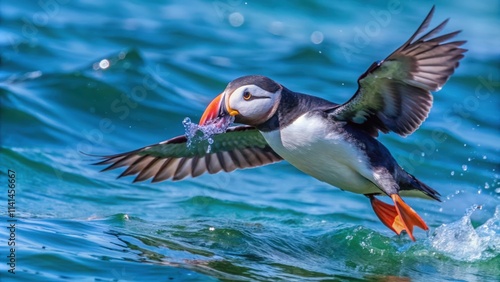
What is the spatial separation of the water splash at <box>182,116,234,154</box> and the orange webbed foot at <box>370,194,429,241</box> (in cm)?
129

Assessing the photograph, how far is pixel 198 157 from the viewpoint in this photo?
27.1ft

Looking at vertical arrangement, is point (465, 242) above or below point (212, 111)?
below

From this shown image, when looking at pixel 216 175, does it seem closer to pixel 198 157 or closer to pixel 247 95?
pixel 198 157

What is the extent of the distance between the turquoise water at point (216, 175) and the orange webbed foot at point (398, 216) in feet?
0.76

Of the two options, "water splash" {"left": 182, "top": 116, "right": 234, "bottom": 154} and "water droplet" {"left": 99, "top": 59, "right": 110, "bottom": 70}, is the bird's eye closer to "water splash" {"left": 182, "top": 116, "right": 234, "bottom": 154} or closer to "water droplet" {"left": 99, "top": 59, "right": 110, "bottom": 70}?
"water splash" {"left": 182, "top": 116, "right": 234, "bottom": 154}

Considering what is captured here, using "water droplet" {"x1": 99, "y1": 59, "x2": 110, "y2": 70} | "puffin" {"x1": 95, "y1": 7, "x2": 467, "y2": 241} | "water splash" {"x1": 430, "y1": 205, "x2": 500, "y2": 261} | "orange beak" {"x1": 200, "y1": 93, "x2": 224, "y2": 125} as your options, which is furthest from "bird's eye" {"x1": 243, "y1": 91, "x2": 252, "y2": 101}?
"water droplet" {"x1": 99, "y1": 59, "x2": 110, "y2": 70}

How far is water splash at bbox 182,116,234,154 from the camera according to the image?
6715mm

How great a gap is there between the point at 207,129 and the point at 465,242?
89.0 inches

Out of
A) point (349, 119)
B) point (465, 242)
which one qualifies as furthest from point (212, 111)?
point (465, 242)

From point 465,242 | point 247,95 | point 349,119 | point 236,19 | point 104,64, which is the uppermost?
point 236,19

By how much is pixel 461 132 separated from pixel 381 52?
4171mm

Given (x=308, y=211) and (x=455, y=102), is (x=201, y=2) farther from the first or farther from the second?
(x=308, y=211)

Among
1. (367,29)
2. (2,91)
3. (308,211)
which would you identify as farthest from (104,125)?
(367,29)

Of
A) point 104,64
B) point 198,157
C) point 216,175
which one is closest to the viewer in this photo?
point 198,157
